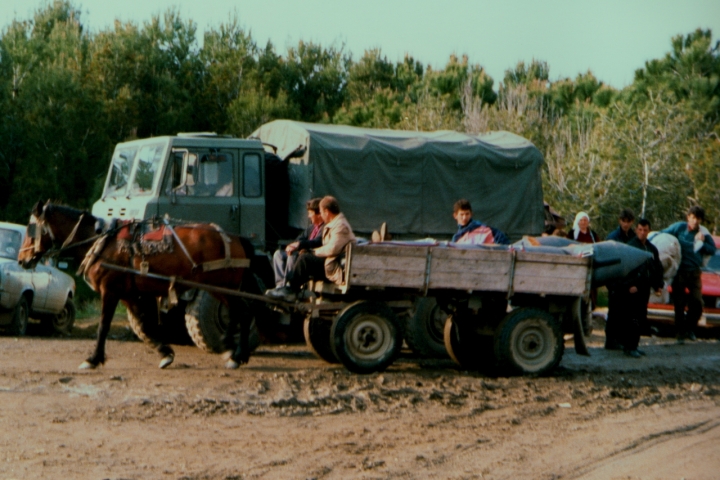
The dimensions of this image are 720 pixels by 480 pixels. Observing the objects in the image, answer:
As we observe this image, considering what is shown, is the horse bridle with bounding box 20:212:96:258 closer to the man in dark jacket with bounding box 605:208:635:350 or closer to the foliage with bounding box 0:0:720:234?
the man in dark jacket with bounding box 605:208:635:350

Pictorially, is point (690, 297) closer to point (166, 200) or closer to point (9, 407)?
point (166, 200)

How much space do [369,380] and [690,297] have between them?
23.9 feet

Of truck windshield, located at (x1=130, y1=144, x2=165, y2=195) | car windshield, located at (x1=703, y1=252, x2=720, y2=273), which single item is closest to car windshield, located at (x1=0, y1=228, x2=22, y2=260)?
truck windshield, located at (x1=130, y1=144, x2=165, y2=195)

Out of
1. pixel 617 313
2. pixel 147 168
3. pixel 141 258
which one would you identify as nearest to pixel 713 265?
pixel 617 313

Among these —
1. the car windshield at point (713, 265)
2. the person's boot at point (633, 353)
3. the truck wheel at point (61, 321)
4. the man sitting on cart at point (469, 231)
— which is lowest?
the truck wheel at point (61, 321)

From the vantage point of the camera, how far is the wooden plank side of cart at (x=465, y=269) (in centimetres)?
1052

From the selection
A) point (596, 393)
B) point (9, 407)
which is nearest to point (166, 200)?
point (9, 407)

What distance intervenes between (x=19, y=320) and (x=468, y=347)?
22.5 feet

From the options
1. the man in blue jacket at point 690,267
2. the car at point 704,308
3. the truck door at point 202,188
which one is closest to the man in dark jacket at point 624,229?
the man in blue jacket at point 690,267

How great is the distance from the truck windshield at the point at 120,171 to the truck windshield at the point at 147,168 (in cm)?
27

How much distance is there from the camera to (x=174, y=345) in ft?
45.4

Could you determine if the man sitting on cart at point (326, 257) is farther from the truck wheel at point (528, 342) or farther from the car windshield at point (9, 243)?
the car windshield at point (9, 243)

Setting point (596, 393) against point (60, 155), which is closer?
point (596, 393)

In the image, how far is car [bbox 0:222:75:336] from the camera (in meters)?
14.6
